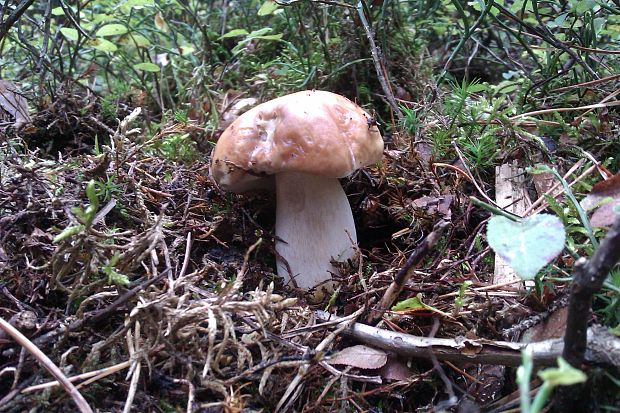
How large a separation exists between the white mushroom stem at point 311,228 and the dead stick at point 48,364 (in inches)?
37.8

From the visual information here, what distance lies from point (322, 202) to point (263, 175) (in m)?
0.27

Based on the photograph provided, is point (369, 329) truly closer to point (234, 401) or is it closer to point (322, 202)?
point (234, 401)

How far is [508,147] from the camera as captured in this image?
2.14 metres

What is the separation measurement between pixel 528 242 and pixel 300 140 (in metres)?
0.88

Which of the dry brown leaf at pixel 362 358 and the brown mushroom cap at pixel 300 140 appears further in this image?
the brown mushroom cap at pixel 300 140

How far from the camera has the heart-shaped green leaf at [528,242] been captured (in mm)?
987

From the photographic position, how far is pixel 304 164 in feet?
5.52

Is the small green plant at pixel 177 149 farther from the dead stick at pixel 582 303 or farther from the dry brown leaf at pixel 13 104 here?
the dead stick at pixel 582 303

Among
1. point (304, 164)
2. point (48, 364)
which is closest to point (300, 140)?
point (304, 164)

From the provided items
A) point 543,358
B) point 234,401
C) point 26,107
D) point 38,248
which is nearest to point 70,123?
point 26,107

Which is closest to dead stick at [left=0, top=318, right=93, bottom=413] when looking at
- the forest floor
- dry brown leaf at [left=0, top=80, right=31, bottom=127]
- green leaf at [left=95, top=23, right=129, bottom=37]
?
the forest floor

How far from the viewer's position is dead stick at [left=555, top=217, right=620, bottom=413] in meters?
0.87

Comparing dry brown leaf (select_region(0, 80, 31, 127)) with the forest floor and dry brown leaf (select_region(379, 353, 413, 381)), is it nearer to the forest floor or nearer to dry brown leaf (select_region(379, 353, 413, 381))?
the forest floor

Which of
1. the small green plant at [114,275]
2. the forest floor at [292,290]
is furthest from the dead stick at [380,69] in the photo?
the small green plant at [114,275]
